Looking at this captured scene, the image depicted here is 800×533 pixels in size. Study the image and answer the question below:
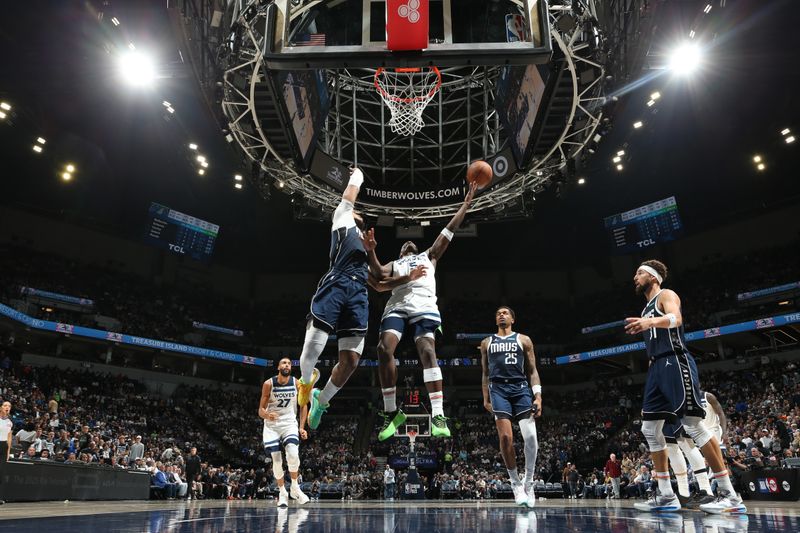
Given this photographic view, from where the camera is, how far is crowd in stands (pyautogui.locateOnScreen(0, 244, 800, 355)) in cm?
2800

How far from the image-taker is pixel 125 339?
28562 millimetres

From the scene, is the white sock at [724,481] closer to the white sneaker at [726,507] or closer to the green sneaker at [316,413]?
the white sneaker at [726,507]

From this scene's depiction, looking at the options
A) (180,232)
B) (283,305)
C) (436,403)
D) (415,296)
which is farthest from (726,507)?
(283,305)

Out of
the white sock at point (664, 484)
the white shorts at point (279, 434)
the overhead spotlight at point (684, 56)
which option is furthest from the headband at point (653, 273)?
the overhead spotlight at point (684, 56)

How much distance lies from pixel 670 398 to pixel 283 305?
3438cm

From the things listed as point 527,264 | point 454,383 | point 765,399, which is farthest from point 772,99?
point 454,383

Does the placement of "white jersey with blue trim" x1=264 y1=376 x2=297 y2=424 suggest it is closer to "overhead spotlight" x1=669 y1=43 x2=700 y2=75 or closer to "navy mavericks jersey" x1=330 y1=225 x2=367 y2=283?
"navy mavericks jersey" x1=330 y1=225 x2=367 y2=283

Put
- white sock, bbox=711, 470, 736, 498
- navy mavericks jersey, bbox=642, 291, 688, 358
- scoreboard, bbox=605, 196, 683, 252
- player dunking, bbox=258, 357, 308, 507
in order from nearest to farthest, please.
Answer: white sock, bbox=711, 470, 736, 498 → navy mavericks jersey, bbox=642, 291, 688, 358 → player dunking, bbox=258, 357, 308, 507 → scoreboard, bbox=605, 196, 683, 252

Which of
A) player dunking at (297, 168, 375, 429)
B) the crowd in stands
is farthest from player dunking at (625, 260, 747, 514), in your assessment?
the crowd in stands

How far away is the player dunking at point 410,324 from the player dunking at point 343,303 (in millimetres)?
268

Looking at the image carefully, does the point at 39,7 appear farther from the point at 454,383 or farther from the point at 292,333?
the point at 454,383

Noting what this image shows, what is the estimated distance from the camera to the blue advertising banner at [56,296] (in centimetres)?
→ 2681

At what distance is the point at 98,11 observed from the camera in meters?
13.9

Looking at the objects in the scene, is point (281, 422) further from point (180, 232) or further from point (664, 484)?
point (180, 232)
